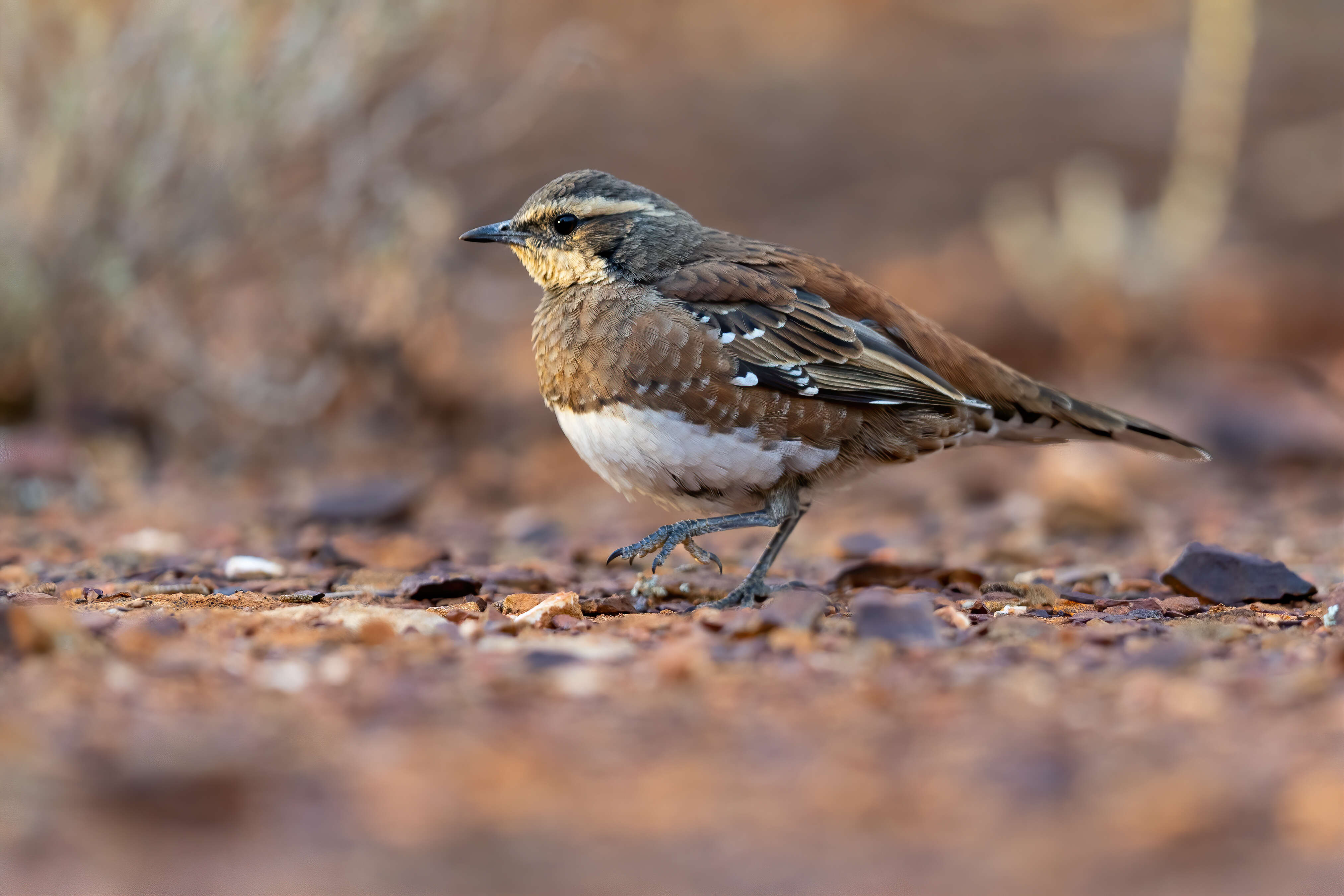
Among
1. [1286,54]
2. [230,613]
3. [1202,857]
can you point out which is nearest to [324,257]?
[230,613]

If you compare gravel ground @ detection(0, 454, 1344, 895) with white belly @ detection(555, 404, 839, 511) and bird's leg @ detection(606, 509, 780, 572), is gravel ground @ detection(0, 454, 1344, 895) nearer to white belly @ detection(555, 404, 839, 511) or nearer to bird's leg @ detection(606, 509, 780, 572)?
bird's leg @ detection(606, 509, 780, 572)

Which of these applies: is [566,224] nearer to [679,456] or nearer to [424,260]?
[679,456]

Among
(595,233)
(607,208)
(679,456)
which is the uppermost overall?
(607,208)

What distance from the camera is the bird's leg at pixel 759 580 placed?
5574mm

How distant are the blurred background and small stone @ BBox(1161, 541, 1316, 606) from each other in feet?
7.24

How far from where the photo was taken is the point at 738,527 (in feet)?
18.9

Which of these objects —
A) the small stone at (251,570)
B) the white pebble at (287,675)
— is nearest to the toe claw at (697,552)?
the small stone at (251,570)

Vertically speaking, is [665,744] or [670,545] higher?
[670,545]

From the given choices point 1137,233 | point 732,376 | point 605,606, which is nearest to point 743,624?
point 605,606

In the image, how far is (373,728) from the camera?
3.38 m

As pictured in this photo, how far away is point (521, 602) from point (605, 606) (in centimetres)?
32

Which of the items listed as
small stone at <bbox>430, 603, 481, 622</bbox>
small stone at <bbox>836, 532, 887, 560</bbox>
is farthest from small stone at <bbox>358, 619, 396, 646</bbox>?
small stone at <bbox>836, 532, 887, 560</bbox>

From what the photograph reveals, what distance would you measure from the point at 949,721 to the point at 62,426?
6.97 meters

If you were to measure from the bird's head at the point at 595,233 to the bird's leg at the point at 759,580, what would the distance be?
1174 mm
